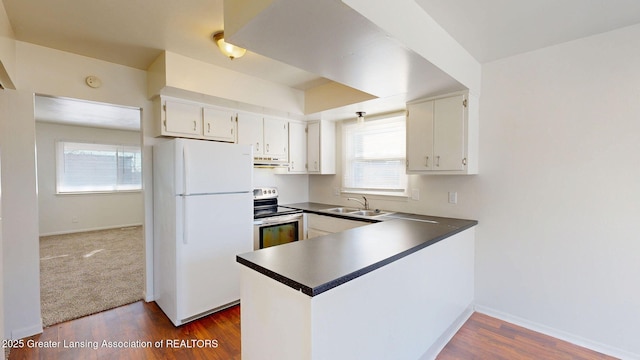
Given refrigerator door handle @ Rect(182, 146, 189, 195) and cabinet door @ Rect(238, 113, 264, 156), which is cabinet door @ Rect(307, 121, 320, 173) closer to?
cabinet door @ Rect(238, 113, 264, 156)

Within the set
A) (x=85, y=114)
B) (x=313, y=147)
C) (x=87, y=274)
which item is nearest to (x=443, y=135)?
(x=313, y=147)

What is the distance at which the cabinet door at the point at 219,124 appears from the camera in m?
2.91

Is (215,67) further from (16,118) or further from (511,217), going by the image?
(511,217)

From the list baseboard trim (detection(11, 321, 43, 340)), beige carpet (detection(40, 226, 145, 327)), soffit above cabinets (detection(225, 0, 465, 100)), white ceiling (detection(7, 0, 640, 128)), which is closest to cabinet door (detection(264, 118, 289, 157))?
white ceiling (detection(7, 0, 640, 128))

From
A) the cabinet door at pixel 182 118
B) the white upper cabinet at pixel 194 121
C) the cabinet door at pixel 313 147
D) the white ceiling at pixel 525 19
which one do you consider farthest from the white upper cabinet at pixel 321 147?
the white ceiling at pixel 525 19

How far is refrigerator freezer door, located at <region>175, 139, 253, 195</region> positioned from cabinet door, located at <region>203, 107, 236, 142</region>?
0.46 metres

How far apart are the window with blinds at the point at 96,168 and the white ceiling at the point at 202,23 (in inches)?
147

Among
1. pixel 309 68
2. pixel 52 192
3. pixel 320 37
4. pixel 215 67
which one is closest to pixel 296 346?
pixel 320 37

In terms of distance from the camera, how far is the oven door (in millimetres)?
3062

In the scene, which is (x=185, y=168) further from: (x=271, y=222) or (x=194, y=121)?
(x=271, y=222)

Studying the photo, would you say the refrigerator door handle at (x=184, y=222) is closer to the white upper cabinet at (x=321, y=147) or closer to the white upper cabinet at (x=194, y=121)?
the white upper cabinet at (x=194, y=121)

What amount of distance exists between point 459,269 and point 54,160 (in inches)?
291

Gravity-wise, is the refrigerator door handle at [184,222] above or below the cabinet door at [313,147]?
below

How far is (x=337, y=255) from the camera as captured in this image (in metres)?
1.46
